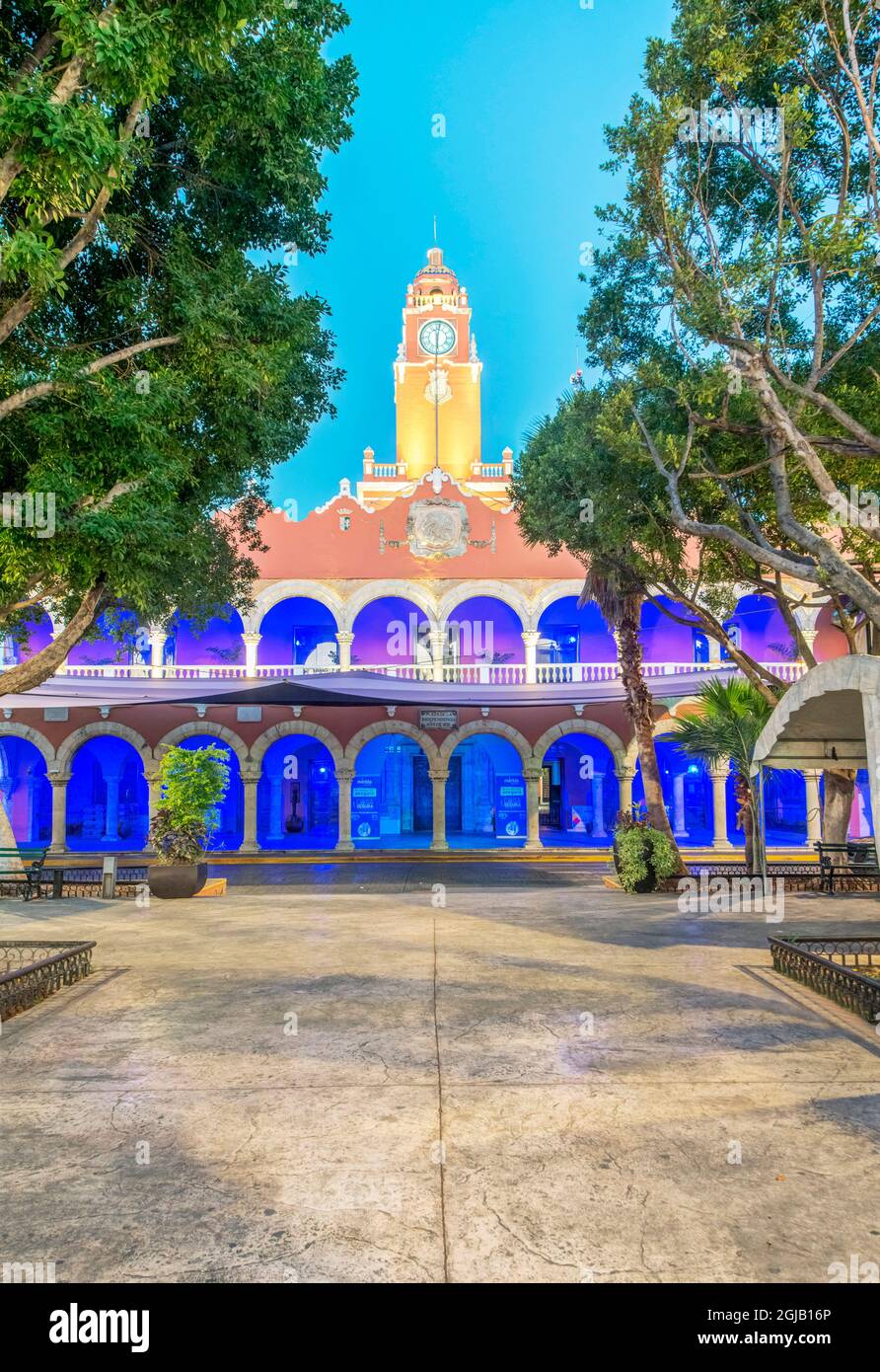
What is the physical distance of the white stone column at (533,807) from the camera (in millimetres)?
19156

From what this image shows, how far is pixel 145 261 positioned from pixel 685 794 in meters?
20.7

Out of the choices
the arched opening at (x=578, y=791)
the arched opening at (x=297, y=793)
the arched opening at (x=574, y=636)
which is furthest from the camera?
the arched opening at (x=574, y=636)

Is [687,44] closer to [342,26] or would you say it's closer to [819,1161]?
[342,26]

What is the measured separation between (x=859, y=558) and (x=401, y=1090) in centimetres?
1054

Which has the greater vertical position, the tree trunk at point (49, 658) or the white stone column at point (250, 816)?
the tree trunk at point (49, 658)

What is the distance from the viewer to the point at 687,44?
8.07 meters

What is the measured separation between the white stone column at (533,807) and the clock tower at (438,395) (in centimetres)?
2062

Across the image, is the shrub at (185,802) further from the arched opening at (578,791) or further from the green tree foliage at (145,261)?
the arched opening at (578,791)

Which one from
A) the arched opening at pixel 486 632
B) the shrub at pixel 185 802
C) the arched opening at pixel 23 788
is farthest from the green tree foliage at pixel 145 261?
the arched opening at pixel 23 788

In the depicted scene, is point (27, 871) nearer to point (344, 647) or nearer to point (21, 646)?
point (21, 646)

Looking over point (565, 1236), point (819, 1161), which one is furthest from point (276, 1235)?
point (819, 1161)

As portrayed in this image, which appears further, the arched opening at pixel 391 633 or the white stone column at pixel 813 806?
the arched opening at pixel 391 633

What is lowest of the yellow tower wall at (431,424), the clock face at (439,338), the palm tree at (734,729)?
the palm tree at (734,729)

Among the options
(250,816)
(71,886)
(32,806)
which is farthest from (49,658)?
(32,806)
